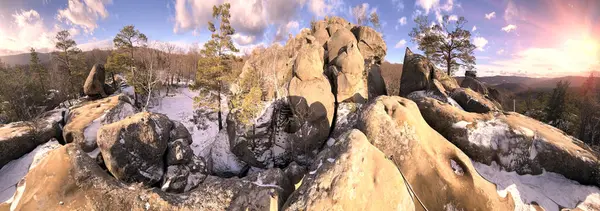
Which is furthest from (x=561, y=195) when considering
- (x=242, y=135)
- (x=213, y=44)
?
(x=213, y=44)

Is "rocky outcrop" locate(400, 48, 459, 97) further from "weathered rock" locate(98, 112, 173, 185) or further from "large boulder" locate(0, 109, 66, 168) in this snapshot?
"large boulder" locate(0, 109, 66, 168)

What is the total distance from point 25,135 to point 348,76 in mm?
23230

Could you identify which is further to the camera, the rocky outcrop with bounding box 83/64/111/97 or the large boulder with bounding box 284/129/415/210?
the rocky outcrop with bounding box 83/64/111/97

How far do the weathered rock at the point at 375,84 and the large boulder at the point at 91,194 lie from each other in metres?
14.3

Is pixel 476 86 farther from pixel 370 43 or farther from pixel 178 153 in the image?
pixel 178 153

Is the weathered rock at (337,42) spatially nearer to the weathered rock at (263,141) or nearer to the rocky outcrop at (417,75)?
the rocky outcrop at (417,75)

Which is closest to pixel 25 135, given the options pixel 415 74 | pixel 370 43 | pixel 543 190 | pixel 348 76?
pixel 348 76

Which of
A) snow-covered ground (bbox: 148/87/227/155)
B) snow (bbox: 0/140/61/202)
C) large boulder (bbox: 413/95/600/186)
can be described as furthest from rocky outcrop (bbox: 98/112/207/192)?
large boulder (bbox: 413/95/600/186)

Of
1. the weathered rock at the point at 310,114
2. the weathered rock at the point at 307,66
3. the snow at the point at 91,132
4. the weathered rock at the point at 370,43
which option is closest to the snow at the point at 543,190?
the weathered rock at the point at 310,114

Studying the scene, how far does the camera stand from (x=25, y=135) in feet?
49.1

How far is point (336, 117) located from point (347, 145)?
1051 centimetres

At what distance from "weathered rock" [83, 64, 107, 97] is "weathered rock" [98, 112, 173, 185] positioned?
21.8 metres

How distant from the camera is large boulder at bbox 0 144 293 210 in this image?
6.07m

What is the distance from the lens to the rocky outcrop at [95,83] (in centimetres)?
2773
